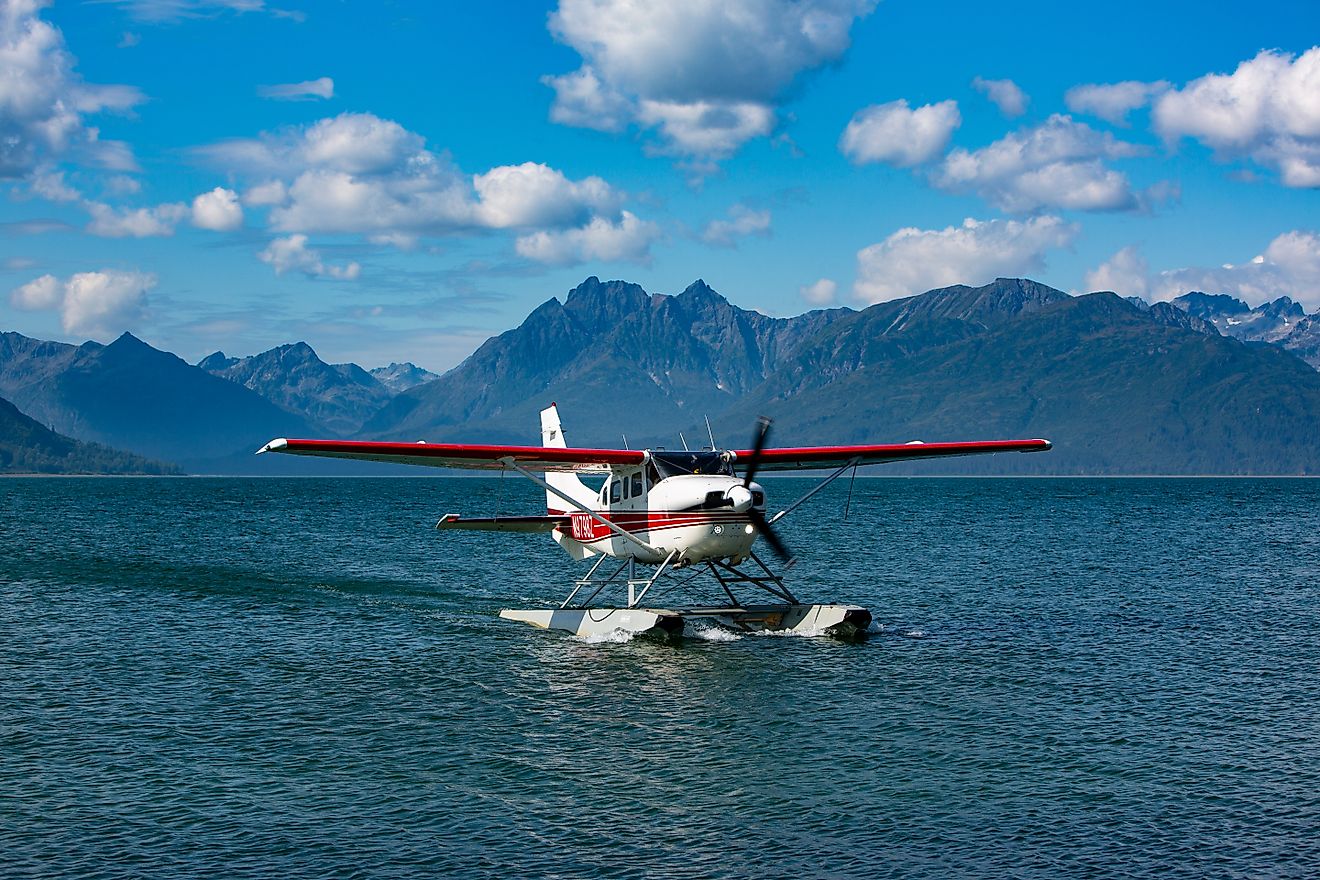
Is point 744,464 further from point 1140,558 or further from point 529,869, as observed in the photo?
point 1140,558

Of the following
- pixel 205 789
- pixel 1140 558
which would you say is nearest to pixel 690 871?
pixel 205 789

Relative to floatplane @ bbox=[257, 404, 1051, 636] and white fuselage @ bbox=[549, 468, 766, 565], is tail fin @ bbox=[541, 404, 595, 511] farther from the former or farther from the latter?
white fuselage @ bbox=[549, 468, 766, 565]

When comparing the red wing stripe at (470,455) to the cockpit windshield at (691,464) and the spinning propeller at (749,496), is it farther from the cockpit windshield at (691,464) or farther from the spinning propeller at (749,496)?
the spinning propeller at (749,496)

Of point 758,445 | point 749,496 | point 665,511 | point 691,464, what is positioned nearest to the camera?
point 749,496

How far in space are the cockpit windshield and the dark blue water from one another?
3548mm

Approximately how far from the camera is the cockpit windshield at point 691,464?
81.9 feet

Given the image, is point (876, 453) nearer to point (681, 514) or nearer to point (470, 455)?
point (681, 514)

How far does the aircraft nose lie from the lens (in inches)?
903

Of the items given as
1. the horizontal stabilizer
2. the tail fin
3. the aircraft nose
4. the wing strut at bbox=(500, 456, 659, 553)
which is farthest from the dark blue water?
the tail fin

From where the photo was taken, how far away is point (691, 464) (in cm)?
2506

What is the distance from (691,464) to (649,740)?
345 inches

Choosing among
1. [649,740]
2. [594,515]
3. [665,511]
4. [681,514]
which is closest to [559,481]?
[594,515]

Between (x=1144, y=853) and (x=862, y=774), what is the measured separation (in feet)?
12.2

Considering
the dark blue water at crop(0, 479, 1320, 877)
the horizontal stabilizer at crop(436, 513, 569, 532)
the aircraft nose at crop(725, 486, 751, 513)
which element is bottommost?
the dark blue water at crop(0, 479, 1320, 877)
